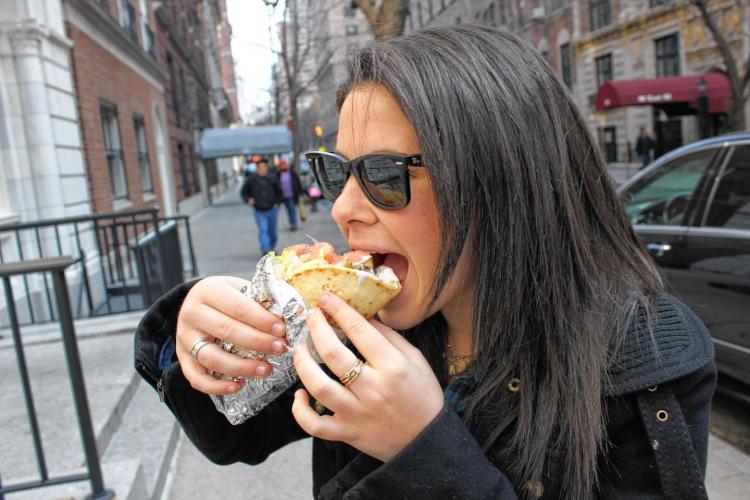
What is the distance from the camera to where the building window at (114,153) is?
11.9m

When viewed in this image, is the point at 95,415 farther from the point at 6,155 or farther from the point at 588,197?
the point at 6,155

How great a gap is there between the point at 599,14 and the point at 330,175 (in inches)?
1401

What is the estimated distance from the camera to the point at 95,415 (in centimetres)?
388

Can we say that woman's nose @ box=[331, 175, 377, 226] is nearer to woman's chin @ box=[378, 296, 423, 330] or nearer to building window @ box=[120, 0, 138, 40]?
woman's chin @ box=[378, 296, 423, 330]

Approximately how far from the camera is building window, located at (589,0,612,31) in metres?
31.3

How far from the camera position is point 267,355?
4.01ft

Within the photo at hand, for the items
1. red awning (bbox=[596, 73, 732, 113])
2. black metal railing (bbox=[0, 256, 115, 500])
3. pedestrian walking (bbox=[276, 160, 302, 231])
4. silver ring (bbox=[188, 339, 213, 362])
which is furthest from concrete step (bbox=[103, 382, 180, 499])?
red awning (bbox=[596, 73, 732, 113])

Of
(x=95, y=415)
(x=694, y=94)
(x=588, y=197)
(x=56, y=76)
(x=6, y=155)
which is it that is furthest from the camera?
(x=694, y=94)

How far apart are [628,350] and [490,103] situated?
0.58 metres

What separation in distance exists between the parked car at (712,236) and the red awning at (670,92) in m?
17.9

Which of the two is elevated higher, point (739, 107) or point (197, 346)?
point (739, 107)

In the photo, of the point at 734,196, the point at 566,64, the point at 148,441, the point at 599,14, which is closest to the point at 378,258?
the point at 148,441

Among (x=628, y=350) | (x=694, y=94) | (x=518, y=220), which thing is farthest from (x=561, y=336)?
(x=694, y=94)

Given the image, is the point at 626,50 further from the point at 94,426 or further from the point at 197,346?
the point at 197,346
